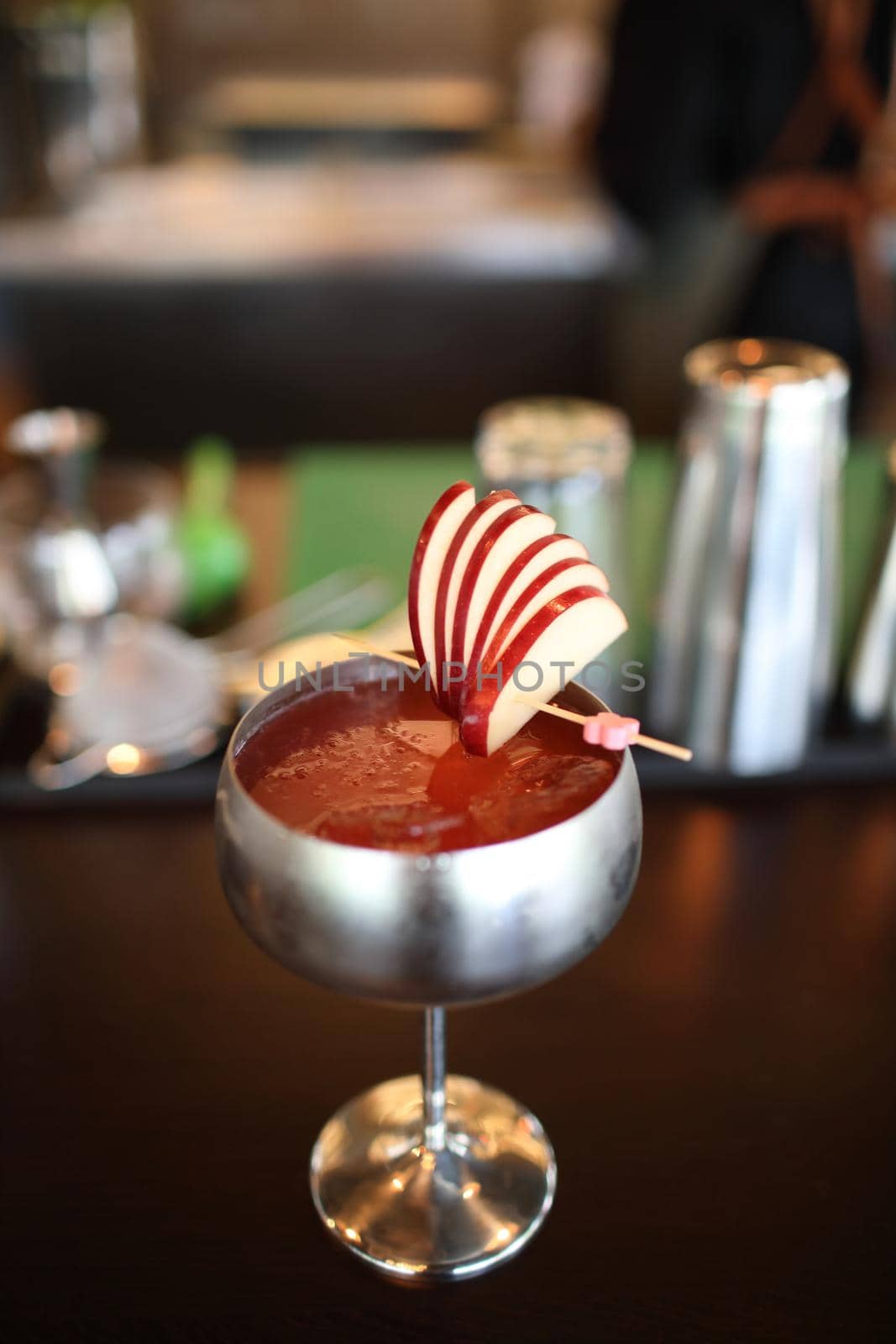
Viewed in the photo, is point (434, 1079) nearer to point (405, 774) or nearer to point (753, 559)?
point (405, 774)

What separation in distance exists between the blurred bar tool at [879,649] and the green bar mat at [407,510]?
0.09 ft

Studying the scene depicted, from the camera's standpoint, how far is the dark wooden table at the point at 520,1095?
19.8 inches

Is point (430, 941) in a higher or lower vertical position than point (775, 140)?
lower

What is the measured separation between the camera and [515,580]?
1.64 ft

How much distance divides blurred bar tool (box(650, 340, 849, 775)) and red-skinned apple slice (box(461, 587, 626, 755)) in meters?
0.31

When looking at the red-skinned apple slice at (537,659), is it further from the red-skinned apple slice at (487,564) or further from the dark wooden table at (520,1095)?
the dark wooden table at (520,1095)

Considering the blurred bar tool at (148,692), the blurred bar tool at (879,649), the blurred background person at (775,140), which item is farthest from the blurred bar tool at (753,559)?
the blurred background person at (775,140)

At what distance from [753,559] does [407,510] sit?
1.57 feet

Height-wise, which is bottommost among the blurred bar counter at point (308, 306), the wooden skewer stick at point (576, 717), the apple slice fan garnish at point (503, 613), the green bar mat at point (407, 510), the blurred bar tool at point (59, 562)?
the blurred bar counter at point (308, 306)

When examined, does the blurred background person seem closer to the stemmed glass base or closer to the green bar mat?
the green bar mat

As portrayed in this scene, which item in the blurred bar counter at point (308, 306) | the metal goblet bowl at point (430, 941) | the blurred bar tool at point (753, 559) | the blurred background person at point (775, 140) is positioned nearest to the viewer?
the metal goblet bowl at point (430, 941)

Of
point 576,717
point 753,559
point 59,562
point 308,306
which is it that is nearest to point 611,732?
point 576,717

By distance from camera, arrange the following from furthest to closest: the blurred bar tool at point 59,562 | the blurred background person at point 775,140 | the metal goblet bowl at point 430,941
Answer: the blurred background person at point 775,140 → the blurred bar tool at point 59,562 → the metal goblet bowl at point 430,941

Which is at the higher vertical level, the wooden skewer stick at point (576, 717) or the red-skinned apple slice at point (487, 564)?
the red-skinned apple slice at point (487, 564)
